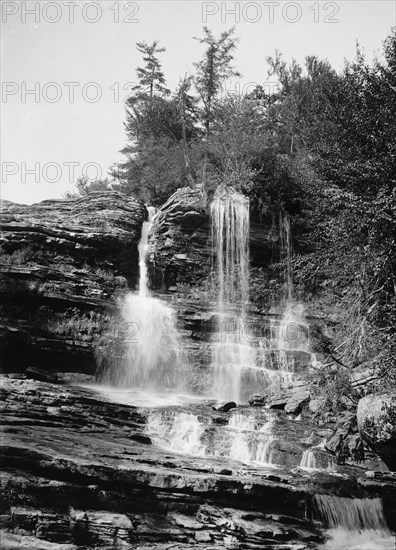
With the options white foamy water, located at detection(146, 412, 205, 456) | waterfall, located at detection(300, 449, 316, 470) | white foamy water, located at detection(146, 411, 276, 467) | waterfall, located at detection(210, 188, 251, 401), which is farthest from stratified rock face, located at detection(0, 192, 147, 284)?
waterfall, located at detection(300, 449, 316, 470)

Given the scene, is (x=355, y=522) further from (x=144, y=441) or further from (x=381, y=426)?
(x=144, y=441)

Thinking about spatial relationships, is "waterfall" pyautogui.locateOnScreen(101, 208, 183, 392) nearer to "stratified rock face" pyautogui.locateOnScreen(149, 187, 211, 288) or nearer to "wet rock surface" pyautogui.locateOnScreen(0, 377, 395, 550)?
"stratified rock face" pyautogui.locateOnScreen(149, 187, 211, 288)

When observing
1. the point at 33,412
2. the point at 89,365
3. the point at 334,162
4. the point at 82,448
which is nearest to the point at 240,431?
the point at 82,448

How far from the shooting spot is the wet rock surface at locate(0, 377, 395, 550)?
5.71 metres

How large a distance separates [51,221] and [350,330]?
12.5 meters

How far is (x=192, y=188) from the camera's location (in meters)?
19.5

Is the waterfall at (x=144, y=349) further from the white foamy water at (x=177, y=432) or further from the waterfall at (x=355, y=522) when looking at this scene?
the waterfall at (x=355, y=522)

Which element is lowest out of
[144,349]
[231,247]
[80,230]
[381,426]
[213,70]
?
[381,426]

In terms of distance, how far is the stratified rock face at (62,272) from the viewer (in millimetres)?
14109

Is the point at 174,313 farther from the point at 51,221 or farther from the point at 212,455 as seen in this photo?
the point at 212,455

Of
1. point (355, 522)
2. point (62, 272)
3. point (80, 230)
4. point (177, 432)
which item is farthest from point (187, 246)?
point (355, 522)

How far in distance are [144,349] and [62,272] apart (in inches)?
165

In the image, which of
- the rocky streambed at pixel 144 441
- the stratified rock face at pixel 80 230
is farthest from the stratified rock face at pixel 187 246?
the rocky streambed at pixel 144 441

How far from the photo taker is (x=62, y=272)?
15.6 metres
